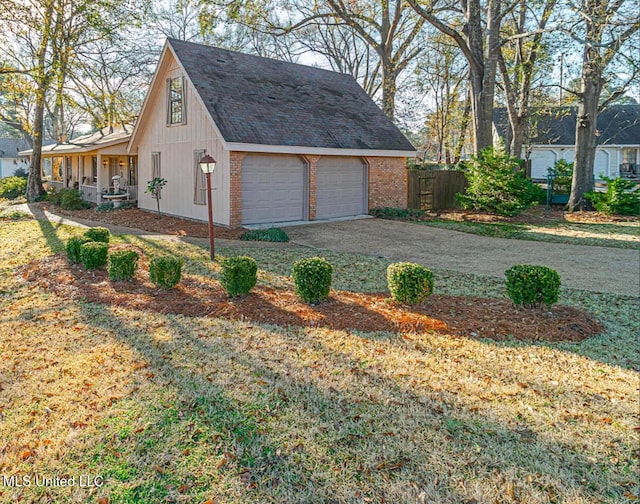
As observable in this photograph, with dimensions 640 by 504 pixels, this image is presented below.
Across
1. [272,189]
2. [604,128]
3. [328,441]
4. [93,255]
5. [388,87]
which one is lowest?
[328,441]

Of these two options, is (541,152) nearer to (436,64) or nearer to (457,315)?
(436,64)

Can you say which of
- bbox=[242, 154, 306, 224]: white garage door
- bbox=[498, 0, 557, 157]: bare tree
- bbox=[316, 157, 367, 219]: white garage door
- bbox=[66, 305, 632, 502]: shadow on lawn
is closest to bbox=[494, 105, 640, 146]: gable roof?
bbox=[498, 0, 557, 157]: bare tree

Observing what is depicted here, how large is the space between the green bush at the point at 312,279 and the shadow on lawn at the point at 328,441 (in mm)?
1788

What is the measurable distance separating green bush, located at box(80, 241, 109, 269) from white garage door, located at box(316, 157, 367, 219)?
8.78 m

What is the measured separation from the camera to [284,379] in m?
4.53

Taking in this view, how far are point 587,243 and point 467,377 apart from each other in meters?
10.2

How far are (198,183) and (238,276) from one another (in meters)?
9.25

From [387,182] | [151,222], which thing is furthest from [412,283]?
[387,182]

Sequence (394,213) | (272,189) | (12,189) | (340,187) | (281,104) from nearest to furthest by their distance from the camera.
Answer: (272,189), (281,104), (340,187), (394,213), (12,189)

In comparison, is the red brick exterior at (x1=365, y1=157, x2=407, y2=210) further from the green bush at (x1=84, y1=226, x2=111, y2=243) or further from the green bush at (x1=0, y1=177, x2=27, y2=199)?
the green bush at (x1=0, y1=177, x2=27, y2=199)

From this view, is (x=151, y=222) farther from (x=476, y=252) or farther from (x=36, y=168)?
(x=36, y=168)

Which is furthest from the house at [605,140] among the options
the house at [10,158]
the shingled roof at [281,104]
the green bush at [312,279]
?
the house at [10,158]

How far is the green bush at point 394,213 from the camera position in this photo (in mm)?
17641

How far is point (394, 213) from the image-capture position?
17703mm
